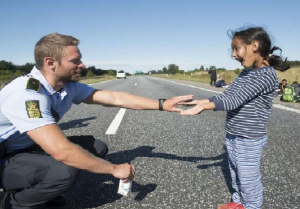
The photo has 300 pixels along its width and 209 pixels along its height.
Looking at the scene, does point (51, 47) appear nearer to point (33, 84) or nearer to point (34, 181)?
point (33, 84)

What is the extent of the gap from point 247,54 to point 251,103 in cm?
Result: 44

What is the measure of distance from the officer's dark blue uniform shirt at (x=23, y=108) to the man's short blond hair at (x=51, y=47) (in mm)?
180

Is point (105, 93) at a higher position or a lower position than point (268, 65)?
lower

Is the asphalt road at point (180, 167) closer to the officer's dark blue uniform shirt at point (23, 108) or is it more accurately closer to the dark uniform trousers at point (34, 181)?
the dark uniform trousers at point (34, 181)

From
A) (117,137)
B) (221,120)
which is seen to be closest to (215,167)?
(117,137)

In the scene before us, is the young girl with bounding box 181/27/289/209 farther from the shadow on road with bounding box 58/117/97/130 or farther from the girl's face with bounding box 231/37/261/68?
the shadow on road with bounding box 58/117/97/130

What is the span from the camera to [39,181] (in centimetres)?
210

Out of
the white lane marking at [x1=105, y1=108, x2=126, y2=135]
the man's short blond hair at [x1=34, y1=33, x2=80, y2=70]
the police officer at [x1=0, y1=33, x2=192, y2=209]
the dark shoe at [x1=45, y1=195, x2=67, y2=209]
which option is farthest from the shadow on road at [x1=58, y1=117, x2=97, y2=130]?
the man's short blond hair at [x1=34, y1=33, x2=80, y2=70]

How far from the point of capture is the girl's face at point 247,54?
2096 mm

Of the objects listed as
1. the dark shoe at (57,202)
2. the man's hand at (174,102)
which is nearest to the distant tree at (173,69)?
the man's hand at (174,102)

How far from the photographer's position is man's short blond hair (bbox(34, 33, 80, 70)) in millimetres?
2207

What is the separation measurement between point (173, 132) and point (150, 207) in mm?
2835

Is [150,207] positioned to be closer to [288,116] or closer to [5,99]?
[5,99]

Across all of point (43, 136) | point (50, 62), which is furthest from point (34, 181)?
point (50, 62)
